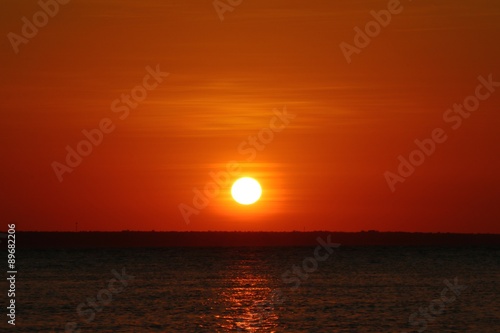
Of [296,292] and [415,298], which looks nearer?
[415,298]

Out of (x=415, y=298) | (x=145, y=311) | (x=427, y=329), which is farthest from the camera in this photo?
(x=415, y=298)

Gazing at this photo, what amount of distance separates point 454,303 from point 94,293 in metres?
34.3

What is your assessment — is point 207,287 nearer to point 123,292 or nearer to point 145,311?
point 123,292

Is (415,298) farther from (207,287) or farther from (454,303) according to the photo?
(207,287)

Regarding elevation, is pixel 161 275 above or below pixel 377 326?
above

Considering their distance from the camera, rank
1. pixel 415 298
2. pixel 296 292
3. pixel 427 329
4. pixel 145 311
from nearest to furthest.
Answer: pixel 427 329 < pixel 145 311 < pixel 415 298 < pixel 296 292

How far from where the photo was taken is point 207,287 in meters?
103

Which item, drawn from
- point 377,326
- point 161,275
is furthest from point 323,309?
point 161,275

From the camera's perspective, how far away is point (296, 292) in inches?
3612

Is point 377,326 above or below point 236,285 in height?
below

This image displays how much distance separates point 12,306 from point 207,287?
3115 cm

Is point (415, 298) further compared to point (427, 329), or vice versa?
point (415, 298)

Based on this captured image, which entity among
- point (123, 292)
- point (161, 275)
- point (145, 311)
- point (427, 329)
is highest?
point (161, 275)

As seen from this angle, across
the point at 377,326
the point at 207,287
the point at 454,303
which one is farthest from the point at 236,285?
the point at 377,326
